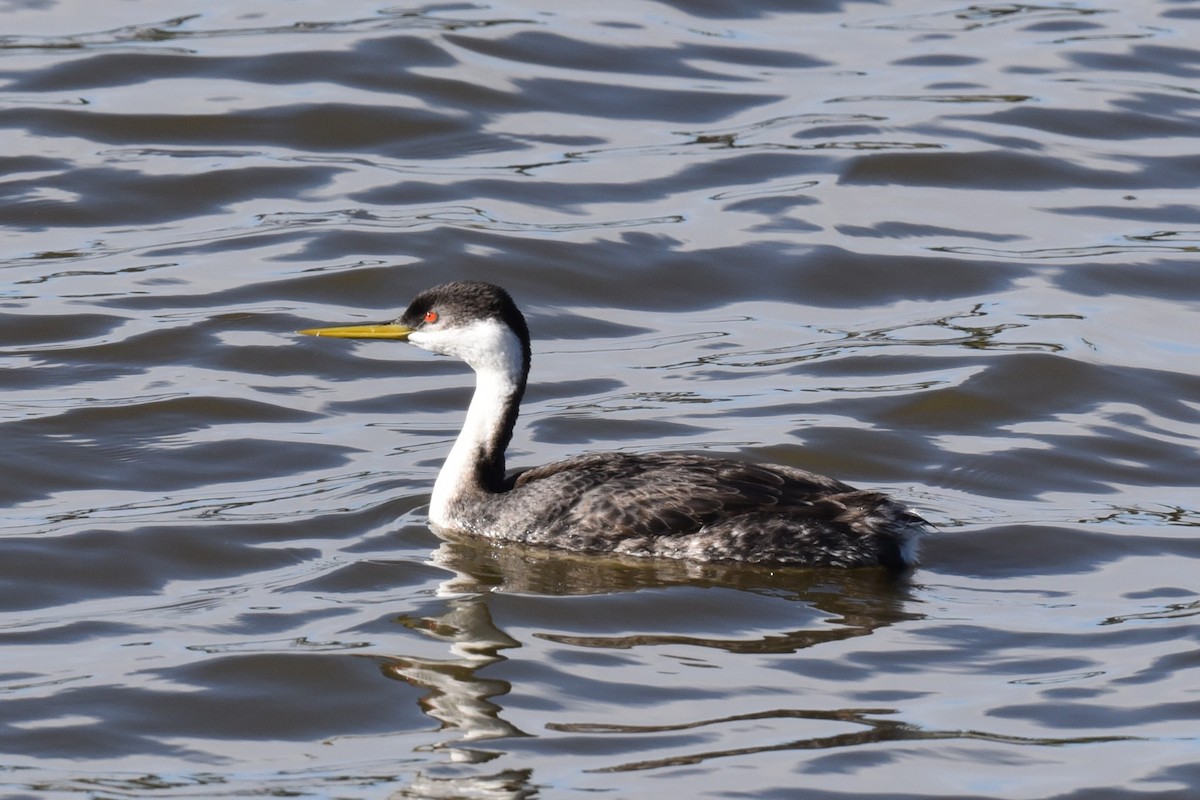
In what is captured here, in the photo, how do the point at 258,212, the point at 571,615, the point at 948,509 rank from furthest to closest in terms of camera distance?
the point at 258,212 → the point at 948,509 → the point at 571,615

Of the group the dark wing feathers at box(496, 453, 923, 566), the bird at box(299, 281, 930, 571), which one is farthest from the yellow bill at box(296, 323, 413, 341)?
the dark wing feathers at box(496, 453, 923, 566)

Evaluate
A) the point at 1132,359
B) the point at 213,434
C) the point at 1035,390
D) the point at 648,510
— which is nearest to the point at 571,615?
the point at 648,510

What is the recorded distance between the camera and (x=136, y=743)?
23.2 feet

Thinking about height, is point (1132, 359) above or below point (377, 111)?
below

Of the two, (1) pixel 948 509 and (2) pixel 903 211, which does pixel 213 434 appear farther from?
(2) pixel 903 211

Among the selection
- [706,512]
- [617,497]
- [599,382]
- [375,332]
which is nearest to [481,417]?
[375,332]

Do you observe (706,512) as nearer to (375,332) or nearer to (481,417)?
(481,417)

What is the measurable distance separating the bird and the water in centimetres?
14

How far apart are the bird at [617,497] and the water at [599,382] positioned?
0.48ft

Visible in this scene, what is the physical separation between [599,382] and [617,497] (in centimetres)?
268

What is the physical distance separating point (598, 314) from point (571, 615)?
197 inches

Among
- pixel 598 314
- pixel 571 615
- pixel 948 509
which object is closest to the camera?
pixel 571 615

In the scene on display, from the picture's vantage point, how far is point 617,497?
9188 millimetres

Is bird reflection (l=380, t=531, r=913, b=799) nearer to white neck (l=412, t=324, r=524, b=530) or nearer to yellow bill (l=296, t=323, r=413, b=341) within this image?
white neck (l=412, t=324, r=524, b=530)
